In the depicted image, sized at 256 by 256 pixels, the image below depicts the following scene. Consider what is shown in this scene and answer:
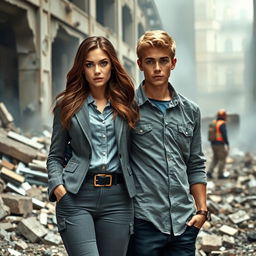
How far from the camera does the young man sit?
7.57 feet

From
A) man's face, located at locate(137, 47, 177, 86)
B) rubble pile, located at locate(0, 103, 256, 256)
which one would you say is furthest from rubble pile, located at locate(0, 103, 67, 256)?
man's face, located at locate(137, 47, 177, 86)

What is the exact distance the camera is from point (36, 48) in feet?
44.5

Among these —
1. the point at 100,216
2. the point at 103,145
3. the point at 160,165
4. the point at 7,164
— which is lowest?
the point at 7,164

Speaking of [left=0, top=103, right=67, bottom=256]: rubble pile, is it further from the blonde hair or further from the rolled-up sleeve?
the blonde hair

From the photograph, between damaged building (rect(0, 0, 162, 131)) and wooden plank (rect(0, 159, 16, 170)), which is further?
damaged building (rect(0, 0, 162, 131))

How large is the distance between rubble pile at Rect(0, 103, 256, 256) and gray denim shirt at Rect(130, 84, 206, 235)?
2817mm

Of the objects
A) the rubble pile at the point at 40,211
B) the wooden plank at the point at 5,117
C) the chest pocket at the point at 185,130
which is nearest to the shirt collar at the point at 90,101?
the chest pocket at the point at 185,130

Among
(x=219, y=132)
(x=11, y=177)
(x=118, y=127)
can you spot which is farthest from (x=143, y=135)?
(x=219, y=132)

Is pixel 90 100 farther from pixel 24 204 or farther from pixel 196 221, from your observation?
pixel 24 204

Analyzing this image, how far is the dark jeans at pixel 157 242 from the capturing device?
229 centimetres

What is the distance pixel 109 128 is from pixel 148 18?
90.3ft

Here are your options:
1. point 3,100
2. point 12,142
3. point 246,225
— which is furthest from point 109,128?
point 3,100

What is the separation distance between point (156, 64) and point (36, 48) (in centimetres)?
1171

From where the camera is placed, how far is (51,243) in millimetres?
5395
